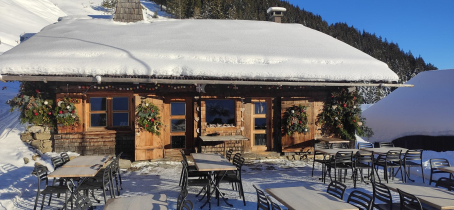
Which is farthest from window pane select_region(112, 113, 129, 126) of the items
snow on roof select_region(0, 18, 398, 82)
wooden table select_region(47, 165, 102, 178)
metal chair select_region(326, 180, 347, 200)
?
metal chair select_region(326, 180, 347, 200)

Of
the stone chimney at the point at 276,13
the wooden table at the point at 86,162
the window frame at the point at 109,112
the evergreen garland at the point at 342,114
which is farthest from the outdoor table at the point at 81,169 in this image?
the stone chimney at the point at 276,13

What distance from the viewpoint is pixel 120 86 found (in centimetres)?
960

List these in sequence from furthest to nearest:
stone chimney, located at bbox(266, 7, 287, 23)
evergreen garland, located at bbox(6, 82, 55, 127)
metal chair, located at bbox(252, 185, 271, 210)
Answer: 1. stone chimney, located at bbox(266, 7, 287, 23)
2. evergreen garland, located at bbox(6, 82, 55, 127)
3. metal chair, located at bbox(252, 185, 271, 210)

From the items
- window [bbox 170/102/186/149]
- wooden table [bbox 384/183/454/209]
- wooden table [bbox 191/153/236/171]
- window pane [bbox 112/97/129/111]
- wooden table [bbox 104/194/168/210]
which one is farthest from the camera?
window [bbox 170/102/186/149]

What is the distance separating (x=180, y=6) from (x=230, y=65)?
4670cm

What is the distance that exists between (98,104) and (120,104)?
0.70 m

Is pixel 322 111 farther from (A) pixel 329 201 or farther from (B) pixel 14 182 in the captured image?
(B) pixel 14 182

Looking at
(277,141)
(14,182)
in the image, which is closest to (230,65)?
(277,141)

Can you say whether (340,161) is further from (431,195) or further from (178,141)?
(178,141)

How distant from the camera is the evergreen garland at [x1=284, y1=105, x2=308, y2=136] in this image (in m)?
10.4

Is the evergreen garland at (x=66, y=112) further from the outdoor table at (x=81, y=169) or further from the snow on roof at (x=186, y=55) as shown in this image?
the outdoor table at (x=81, y=169)

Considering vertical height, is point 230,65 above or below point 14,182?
above

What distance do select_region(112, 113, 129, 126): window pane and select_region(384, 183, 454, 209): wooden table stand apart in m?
8.16

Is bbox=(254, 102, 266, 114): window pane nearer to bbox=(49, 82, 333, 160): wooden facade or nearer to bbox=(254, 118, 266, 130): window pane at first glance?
bbox=(49, 82, 333, 160): wooden facade
